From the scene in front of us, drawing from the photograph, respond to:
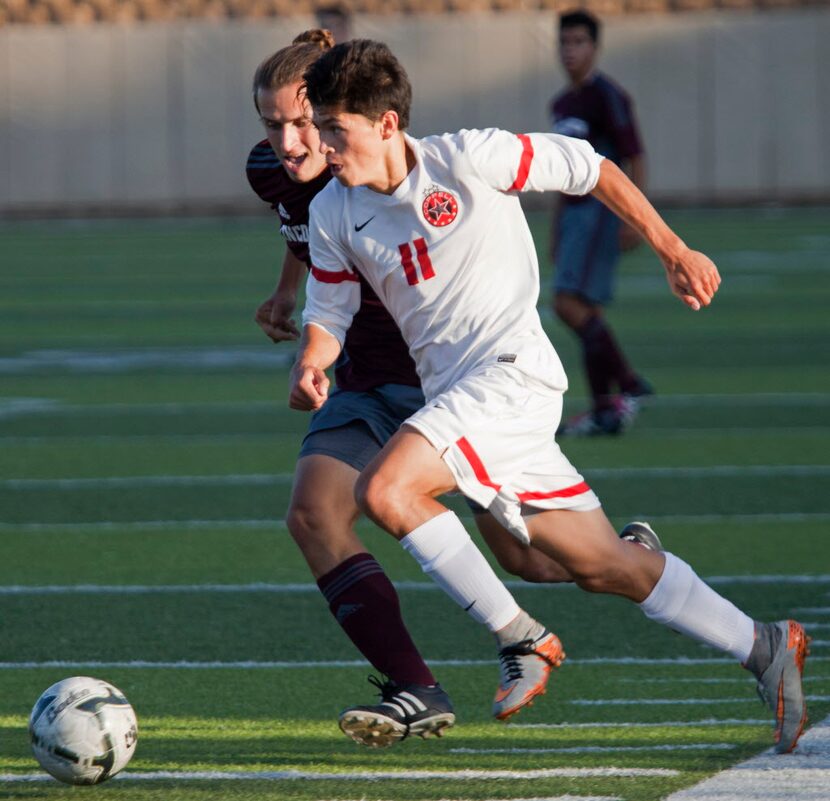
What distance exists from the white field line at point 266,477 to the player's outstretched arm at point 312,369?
14.6ft

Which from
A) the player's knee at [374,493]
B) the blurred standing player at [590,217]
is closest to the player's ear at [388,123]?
the player's knee at [374,493]

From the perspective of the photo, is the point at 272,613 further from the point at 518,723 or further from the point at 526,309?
the point at 526,309

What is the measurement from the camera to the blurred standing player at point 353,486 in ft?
13.9

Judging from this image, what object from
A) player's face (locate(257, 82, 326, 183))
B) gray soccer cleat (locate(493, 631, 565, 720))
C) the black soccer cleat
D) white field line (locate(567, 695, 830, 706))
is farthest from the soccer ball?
player's face (locate(257, 82, 326, 183))

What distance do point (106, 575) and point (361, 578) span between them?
2591 millimetres

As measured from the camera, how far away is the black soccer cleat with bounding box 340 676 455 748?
161 inches

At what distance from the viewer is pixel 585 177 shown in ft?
14.6

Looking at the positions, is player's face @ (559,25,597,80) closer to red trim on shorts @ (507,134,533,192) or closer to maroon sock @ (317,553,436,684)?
red trim on shorts @ (507,134,533,192)

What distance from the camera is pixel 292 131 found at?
475cm

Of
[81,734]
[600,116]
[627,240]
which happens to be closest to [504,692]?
[81,734]

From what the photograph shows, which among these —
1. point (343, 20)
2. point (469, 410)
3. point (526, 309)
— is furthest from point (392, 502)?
point (343, 20)

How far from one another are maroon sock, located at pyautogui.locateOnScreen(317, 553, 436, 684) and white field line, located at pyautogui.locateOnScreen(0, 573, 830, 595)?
6.61 feet

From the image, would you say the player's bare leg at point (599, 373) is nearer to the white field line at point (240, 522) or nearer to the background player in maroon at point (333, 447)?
the white field line at point (240, 522)

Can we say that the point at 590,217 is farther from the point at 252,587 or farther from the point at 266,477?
the point at 252,587
